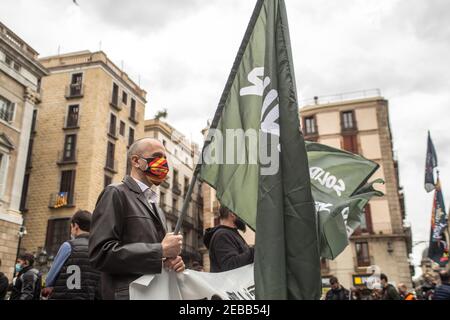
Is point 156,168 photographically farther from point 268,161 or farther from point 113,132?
point 113,132

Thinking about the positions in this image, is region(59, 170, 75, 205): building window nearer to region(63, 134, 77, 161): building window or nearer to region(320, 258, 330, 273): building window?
region(63, 134, 77, 161): building window

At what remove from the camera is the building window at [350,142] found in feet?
122

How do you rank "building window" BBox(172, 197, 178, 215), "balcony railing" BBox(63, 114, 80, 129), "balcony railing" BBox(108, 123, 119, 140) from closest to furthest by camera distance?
"balcony railing" BBox(63, 114, 80, 129), "balcony railing" BBox(108, 123, 119, 140), "building window" BBox(172, 197, 178, 215)

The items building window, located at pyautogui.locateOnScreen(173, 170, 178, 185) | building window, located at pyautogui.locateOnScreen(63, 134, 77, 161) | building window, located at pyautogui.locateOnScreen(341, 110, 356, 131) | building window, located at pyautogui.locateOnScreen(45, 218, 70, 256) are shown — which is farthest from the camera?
building window, located at pyautogui.locateOnScreen(173, 170, 178, 185)

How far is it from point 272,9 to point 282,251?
1691 millimetres

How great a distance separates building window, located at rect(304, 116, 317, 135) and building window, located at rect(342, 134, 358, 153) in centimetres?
273

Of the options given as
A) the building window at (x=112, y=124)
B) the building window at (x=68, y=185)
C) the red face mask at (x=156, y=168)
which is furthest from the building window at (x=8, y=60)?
the red face mask at (x=156, y=168)

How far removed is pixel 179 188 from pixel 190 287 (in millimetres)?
39468

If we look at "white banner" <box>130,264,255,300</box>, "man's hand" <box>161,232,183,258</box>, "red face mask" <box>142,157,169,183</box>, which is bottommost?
"white banner" <box>130,264,255,300</box>

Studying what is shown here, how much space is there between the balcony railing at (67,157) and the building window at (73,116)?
1.93m

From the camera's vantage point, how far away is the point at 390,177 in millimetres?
35469

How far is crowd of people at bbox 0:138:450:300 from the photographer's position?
222 centimetres

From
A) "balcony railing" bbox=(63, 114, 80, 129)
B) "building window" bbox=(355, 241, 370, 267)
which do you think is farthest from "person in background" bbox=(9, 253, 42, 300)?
"building window" bbox=(355, 241, 370, 267)
